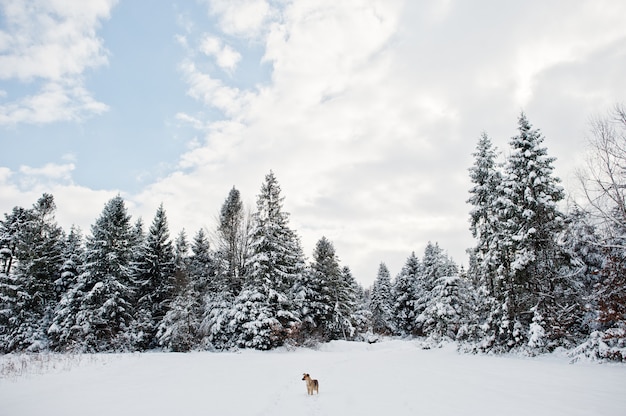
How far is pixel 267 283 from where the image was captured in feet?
93.6

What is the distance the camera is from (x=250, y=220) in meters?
34.4

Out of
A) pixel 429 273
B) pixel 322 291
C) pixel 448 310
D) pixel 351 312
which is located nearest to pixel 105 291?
pixel 322 291

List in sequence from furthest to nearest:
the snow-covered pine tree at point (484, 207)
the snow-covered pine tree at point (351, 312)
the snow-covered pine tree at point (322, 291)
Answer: the snow-covered pine tree at point (351, 312) < the snow-covered pine tree at point (322, 291) < the snow-covered pine tree at point (484, 207)

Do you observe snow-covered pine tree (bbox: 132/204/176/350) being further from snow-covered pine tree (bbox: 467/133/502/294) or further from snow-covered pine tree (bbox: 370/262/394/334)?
snow-covered pine tree (bbox: 370/262/394/334)

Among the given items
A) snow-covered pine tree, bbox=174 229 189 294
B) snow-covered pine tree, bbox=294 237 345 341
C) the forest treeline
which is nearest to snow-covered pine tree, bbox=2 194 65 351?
the forest treeline

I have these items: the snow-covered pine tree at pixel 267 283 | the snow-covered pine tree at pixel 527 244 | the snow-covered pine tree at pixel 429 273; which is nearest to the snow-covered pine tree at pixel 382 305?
the snow-covered pine tree at pixel 429 273

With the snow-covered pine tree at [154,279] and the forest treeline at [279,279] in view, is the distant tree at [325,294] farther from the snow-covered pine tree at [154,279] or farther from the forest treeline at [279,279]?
the snow-covered pine tree at [154,279]

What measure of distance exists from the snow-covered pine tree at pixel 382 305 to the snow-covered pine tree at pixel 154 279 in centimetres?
3579

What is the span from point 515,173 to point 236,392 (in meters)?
20.8

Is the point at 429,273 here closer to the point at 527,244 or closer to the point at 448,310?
the point at 448,310

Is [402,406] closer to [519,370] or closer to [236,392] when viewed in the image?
[236,392]

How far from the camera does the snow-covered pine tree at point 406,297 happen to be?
54500 millimetres

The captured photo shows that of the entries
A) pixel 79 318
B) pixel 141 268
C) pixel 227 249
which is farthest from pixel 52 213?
pixel 227 249

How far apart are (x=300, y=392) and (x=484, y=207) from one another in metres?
20.4
